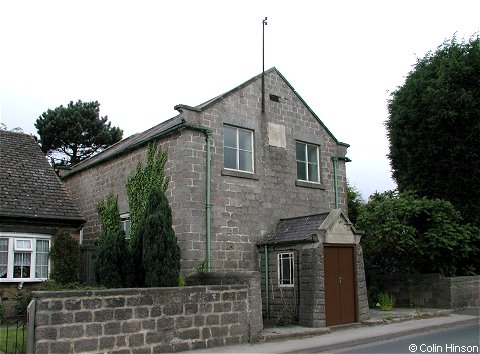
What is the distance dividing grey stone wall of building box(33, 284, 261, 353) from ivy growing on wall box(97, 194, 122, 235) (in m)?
7.26

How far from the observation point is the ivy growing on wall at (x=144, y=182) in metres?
15.5

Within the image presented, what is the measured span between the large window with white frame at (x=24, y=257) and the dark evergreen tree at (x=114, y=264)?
15.6ft

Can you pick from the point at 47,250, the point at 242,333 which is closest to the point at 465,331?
the point at 242,333

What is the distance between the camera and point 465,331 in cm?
1351

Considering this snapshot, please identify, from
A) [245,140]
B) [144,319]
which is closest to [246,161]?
[245,140]

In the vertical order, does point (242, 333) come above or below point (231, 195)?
below

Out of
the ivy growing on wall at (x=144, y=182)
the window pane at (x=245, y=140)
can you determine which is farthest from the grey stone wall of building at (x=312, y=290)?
the ivy growing on wall at (x=144, y=182)

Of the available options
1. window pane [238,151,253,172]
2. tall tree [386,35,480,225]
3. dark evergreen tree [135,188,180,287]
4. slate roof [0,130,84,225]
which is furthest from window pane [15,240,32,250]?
tall tree [386,35,480,225]

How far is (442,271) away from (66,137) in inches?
1240

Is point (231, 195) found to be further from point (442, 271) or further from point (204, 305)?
point (442, 271)

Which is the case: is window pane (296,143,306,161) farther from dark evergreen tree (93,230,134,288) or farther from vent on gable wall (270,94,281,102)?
dark evergreen tree (93,230,134,288)

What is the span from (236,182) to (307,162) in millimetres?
3626

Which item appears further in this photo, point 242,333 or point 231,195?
point 231,195

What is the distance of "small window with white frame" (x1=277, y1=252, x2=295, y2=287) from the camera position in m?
14.4
